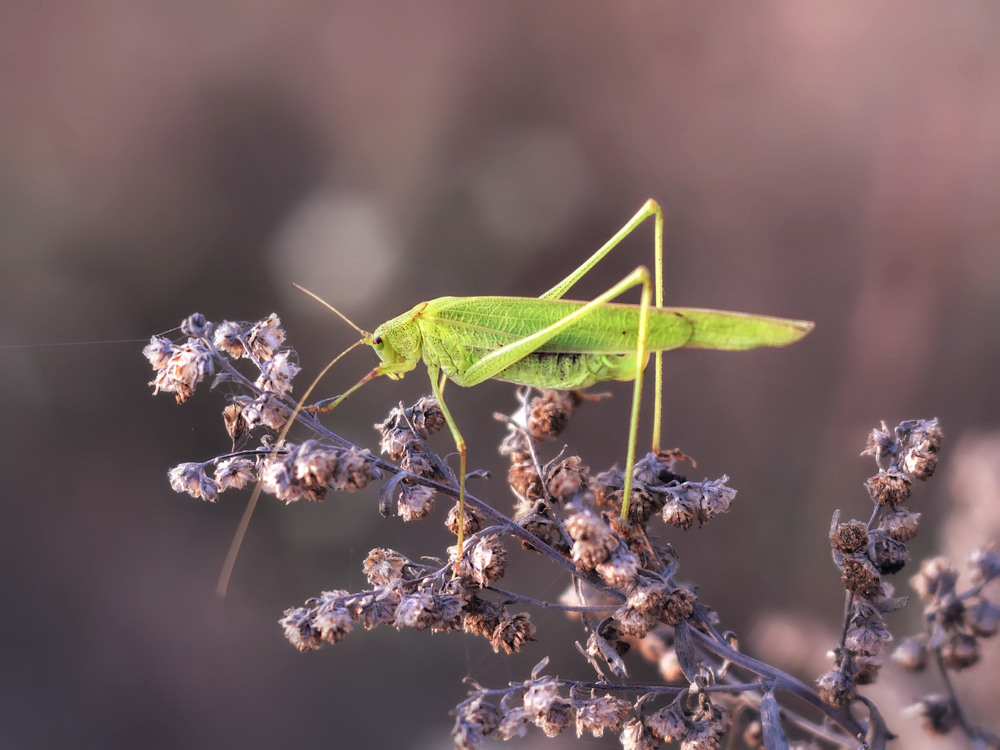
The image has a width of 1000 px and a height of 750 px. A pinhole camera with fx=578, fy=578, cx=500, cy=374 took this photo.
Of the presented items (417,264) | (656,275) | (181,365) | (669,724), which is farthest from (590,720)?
(417,264)

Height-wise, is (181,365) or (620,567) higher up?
(181,365)

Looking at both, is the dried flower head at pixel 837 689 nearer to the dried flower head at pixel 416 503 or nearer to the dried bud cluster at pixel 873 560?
the dried bud cluster at pixel 873 560

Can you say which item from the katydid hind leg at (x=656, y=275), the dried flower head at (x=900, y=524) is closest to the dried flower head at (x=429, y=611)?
the katydid hind leg at (x=656, y=275)

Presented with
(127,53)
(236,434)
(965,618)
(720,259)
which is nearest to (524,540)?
(236,434)

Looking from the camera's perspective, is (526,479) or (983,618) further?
(526,479)

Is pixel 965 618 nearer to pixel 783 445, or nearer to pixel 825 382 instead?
pixel 783 445

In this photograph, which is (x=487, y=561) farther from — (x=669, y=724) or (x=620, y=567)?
(x=669, y=724)

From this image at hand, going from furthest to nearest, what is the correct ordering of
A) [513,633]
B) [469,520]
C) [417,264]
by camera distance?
1. [417,264]
2. [469,520]
3. [513,633]
